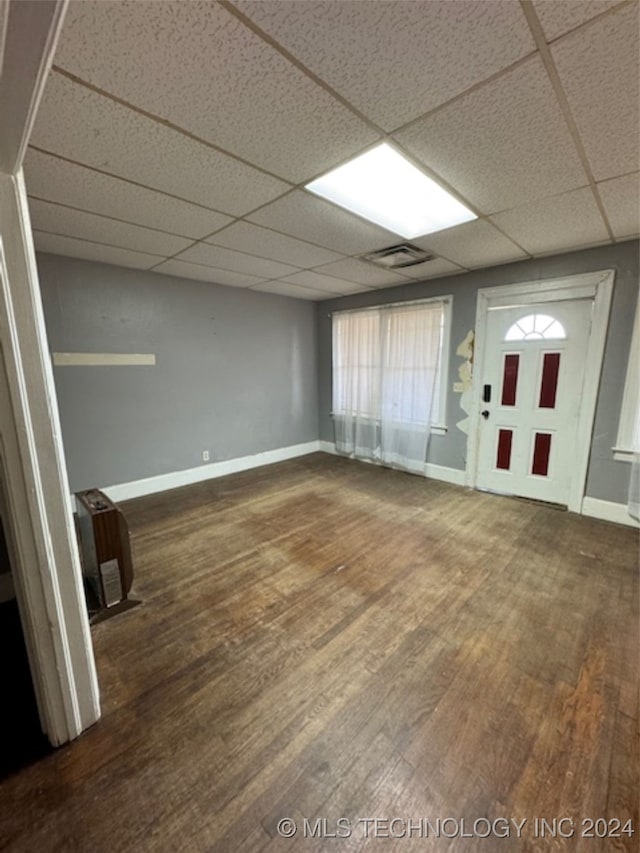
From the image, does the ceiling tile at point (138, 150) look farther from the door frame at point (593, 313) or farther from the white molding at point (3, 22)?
the door frame at point (593, 313)

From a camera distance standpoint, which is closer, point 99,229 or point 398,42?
point 398,42

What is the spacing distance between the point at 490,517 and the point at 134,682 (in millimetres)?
3049

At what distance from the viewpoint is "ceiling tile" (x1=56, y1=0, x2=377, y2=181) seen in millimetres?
998

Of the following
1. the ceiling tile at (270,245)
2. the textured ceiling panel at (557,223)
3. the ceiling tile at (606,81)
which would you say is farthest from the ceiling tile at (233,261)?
the ceiling tile at (606,81)

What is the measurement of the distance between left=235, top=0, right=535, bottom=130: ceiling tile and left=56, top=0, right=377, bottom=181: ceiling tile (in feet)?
0.30

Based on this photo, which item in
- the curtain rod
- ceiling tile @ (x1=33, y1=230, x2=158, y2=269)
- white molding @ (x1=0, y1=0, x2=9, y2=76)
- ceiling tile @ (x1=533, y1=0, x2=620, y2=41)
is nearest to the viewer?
white molding @ (x1=0, y1=0, x2=9, y2=76)

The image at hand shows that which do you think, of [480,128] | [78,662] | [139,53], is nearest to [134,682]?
[78,662]

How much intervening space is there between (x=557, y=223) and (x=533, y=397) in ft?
5.35

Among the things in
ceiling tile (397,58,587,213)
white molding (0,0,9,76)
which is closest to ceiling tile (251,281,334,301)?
ceiling tile (397,58,587,213)

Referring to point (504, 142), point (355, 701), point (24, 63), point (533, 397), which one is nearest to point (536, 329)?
point (533, 397)

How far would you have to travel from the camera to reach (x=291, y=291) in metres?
4.69

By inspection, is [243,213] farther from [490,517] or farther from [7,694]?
[490,517]

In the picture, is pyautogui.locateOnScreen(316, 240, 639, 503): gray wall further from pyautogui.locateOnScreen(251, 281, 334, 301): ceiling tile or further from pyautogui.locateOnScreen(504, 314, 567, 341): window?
pyautogui.locateOnScreen(251, 281, 334, 301): ceiling tile

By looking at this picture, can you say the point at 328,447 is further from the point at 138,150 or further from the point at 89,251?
the point at 138,150
